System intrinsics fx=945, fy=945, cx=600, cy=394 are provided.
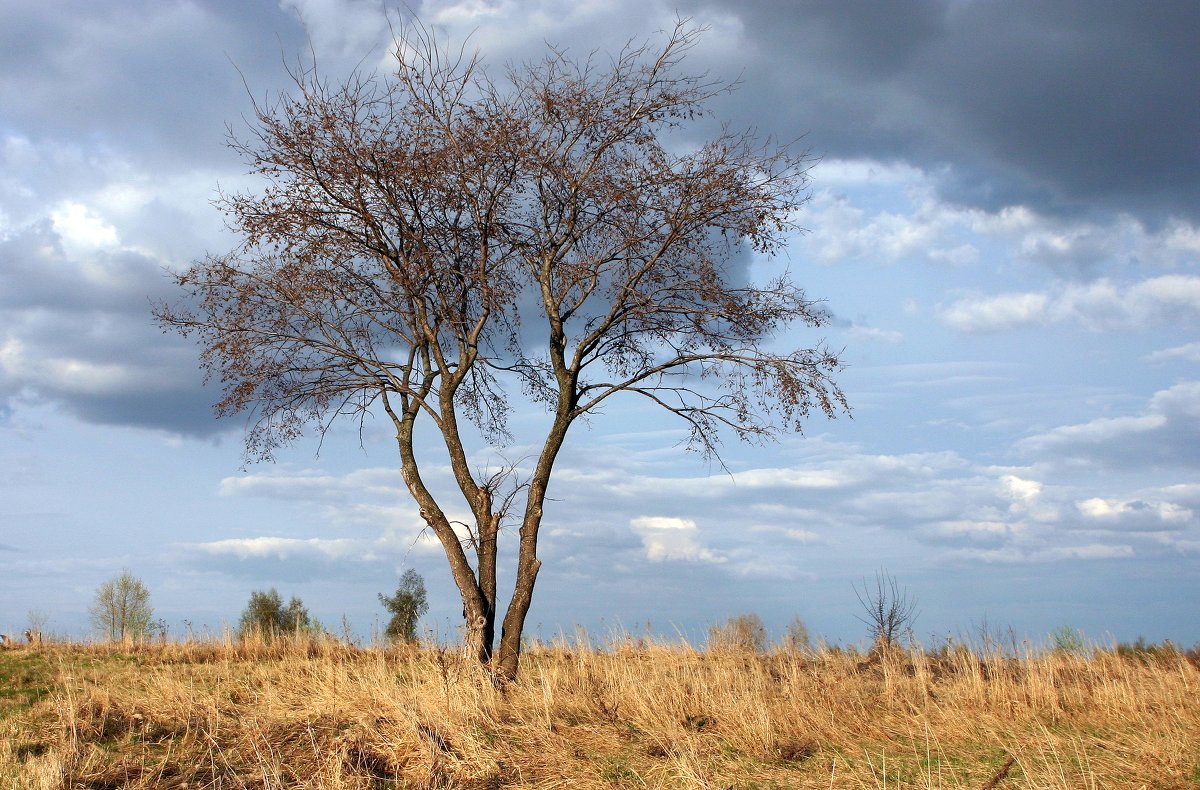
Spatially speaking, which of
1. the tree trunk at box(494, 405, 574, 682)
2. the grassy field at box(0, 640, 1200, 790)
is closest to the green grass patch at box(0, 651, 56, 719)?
the grassy field at box(0, 640, 1200, 790)

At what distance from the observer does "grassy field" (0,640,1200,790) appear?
8.05 meters

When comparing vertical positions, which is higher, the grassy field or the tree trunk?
the tree trunk

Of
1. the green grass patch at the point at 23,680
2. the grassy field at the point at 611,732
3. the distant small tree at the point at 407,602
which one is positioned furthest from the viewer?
the distant small tree at the point at 407,602

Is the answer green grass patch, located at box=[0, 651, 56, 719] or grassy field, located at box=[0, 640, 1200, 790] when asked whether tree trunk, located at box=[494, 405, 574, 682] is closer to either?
grassy field, located at box=[0, 640, 1200, 790]

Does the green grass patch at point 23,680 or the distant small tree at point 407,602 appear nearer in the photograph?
the green grass patch at point 23,680

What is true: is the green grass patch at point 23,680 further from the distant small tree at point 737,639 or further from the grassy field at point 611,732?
the distant small tree at point 737,639

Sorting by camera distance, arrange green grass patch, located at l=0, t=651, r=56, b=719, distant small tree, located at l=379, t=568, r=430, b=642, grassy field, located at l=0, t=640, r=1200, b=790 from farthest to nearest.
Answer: distant small tree, located at l=379, t=568, r=430, b=642 → green grass patch, located at l=0, t=651, r=56, b=719 → grassy field, located at l=0, t=640, r=1200, b=790

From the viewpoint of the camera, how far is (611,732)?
9.43 meters

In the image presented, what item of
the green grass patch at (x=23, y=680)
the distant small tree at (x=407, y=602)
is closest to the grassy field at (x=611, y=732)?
the green grass patch at (x=23, y=680)

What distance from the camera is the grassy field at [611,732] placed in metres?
→ 8.05

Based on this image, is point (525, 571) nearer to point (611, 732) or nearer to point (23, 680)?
point (611, 732)

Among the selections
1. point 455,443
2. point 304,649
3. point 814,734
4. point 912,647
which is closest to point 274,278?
point 455,443

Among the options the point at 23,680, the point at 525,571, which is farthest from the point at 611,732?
the point at 23,680

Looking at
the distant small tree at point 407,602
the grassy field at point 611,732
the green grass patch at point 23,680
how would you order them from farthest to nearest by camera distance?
1. the distant small tree at point 407,602
2. the green grass patch at point 23,680
3. the grassy field at point 611,732
